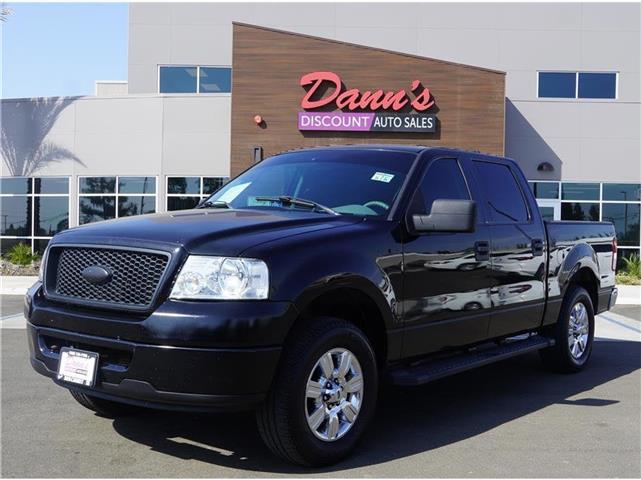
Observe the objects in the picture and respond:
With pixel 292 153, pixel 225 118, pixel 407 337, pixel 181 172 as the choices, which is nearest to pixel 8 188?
pixel 181 172

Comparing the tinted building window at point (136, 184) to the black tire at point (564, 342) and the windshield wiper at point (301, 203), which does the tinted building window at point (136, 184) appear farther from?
the windshield wiper at point (301, 203)

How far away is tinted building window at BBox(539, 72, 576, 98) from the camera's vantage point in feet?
78.5

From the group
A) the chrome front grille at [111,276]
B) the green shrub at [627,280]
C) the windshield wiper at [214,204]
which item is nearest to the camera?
the chrome front grille at [111,276]

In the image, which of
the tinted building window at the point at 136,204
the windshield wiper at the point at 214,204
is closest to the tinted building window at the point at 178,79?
the tinted building window at the point at 136,204

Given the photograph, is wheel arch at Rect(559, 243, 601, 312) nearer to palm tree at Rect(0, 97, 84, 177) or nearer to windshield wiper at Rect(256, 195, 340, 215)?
windshield wiper at Rect(256, 195, 340, 215)

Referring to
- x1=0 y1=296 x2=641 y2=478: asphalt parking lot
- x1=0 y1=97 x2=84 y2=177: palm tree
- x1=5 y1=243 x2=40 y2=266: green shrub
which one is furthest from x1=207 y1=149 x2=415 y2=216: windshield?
x1=0 y1=97 x2=84 y2=177: palm tree

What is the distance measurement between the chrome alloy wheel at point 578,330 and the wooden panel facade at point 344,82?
1310cm

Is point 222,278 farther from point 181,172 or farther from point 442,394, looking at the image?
point 181,172

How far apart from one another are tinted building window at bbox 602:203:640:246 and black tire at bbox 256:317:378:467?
19.8 m

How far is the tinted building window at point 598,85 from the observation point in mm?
24031

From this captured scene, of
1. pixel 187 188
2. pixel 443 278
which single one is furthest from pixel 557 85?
pixel 443 278

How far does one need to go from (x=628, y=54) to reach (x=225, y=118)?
13873mm

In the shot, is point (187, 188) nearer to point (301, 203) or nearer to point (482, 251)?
point (482, 251)

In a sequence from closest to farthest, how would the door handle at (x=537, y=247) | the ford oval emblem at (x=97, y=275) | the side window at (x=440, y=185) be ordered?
the ford oval emblem at (x=97, y=275) → the side window at (x=440, y=185) → the door handle at (x=537, y=247)
